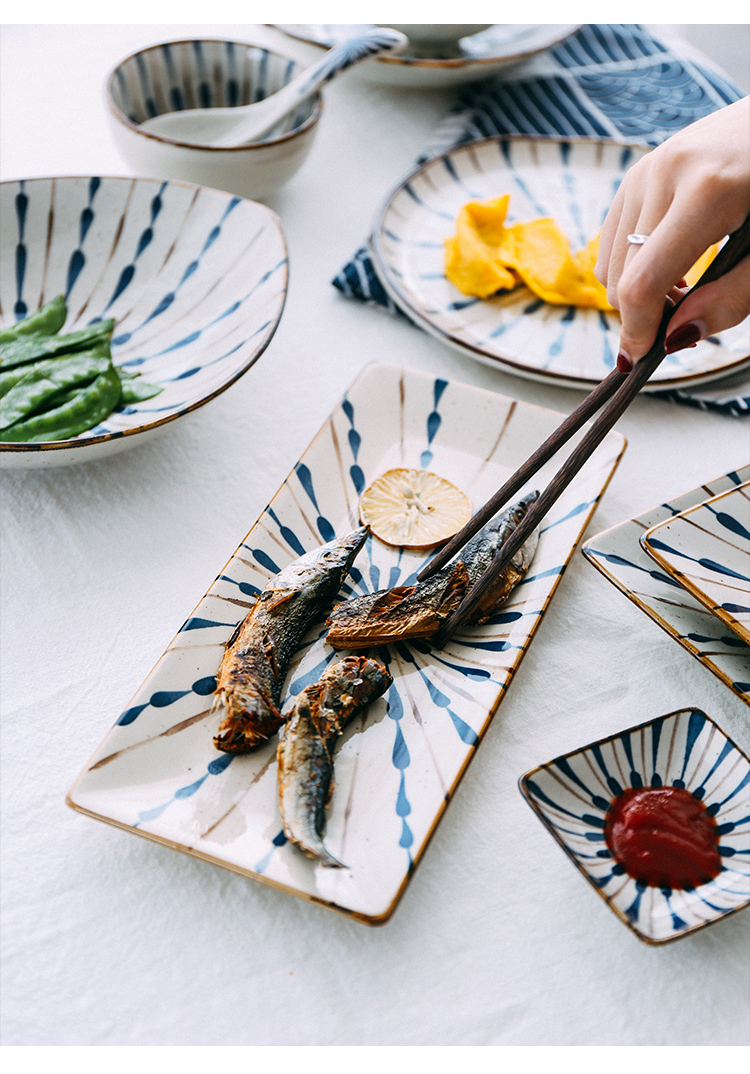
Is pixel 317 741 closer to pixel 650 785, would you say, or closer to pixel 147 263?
pixel 650 785

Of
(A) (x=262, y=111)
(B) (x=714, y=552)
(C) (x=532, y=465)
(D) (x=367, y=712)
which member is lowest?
(D) (x=367, y=712)

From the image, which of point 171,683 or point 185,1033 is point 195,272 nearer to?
point 171,683

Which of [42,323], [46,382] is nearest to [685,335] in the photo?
[46,382]

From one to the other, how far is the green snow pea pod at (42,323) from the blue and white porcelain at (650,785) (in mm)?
1066

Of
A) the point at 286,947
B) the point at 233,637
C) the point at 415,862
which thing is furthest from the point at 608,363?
the point at 286,947

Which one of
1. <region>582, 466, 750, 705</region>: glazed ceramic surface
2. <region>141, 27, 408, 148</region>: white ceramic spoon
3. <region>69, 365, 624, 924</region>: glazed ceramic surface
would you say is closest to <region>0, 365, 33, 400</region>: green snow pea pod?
<region>69, 365, 624, 924</region>: glazed ceramic surface

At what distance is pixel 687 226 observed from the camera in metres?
0.87

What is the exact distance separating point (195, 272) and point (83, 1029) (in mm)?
1156

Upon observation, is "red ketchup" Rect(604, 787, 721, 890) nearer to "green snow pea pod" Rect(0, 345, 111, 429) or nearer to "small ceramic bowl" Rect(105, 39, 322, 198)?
"green snow pea pod" Rect(0, 345, 111, 429)

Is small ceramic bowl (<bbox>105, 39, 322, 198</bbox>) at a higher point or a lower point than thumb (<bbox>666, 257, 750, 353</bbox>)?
higher

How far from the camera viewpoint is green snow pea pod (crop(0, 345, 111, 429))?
3.90 ft

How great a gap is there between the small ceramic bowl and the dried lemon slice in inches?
30.8

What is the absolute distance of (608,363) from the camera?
1429mm

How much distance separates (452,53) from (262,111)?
2.11 feet
